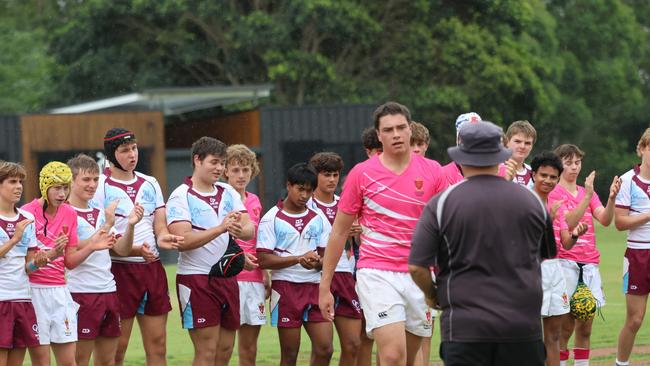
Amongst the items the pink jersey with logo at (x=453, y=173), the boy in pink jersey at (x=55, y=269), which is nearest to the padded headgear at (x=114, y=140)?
the boy in pink jersey at (x=55, y=269)

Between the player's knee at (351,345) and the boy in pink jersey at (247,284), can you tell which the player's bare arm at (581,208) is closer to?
the player's knee at (351,345)

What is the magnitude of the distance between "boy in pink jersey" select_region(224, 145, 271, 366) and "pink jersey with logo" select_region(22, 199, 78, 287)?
159 centimetres

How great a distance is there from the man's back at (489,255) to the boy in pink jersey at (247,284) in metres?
4.32

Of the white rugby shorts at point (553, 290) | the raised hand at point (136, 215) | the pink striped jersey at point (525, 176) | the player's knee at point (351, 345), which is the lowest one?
the player's knee at point (351, 345)

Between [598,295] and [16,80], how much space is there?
4299cm

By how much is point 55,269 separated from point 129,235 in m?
0.66

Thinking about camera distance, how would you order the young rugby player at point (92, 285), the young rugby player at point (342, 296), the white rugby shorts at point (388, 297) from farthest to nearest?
the young rugby player at point (342, 296) → the young rugby player at point (92, 285) → the white rugby shorts at point (388, 297)

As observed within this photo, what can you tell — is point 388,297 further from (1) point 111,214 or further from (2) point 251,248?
(2) point 251,248

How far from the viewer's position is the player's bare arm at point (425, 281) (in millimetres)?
6801

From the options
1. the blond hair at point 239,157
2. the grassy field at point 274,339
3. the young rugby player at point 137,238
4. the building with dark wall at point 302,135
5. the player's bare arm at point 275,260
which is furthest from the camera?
the building with dark wall at point 302,135

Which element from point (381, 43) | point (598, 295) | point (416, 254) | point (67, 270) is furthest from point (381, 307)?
point (381, 43)

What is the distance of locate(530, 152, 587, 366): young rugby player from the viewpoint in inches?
414

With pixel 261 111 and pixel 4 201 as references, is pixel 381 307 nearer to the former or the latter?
pixel 4 201

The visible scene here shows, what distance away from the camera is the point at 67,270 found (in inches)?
398
